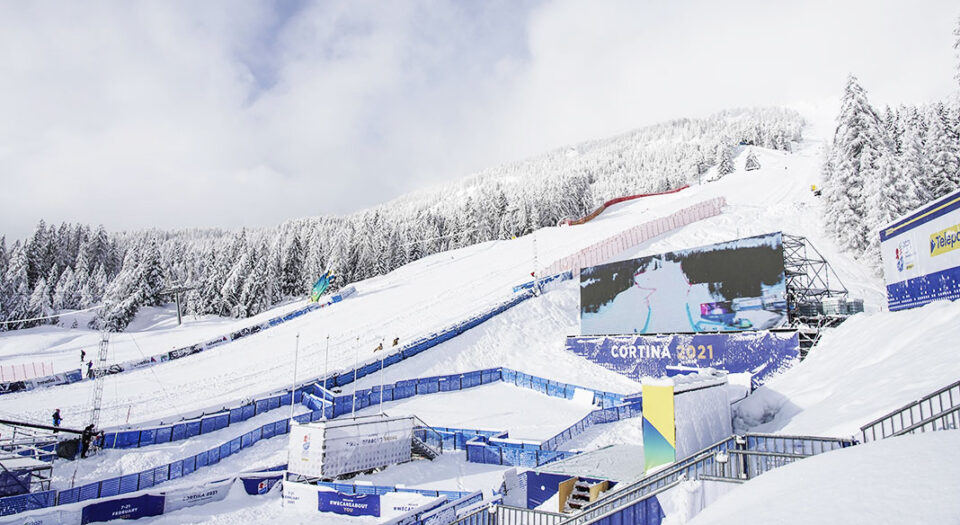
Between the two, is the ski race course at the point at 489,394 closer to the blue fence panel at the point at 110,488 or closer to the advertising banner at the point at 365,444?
the blue fence panel at the point at 110,488

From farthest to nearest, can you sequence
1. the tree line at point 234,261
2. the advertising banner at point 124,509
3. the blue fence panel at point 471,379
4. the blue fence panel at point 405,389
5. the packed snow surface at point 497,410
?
the tree line at point 234,261 < the blue fence panel at point 471,379 < the blue fence panel at point 405,389 < the packed snow surface at point 497,410 < the advertising banner at point 124,509

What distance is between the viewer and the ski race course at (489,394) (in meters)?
8.16

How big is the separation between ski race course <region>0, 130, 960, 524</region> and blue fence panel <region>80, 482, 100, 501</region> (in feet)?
0.18

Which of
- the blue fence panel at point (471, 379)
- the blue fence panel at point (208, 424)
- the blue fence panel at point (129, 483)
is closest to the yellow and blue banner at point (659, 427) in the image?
the blue fence panel at point (129, 483)

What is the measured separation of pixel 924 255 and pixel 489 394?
2144 centimetres

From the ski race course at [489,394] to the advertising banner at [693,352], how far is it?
3.75 ft

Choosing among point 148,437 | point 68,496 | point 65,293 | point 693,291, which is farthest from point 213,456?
point 65,293

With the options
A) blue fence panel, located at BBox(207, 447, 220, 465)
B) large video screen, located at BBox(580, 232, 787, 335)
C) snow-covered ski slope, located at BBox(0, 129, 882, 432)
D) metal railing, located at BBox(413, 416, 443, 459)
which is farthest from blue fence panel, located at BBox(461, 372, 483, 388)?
blue fence panel, located at BBox(207, 447, 220, 465)

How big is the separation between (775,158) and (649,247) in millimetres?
82690

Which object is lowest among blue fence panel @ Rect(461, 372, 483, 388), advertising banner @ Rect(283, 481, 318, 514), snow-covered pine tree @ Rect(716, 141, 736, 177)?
advertising banner @ Rect(283, 481, 318, 514)

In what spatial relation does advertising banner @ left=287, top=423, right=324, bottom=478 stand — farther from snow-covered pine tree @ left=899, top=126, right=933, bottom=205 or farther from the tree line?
the tree line

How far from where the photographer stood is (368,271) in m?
86.5

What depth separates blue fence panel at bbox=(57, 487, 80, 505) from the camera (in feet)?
55.1

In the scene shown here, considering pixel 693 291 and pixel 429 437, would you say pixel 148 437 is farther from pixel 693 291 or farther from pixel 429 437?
pixel 693 291
